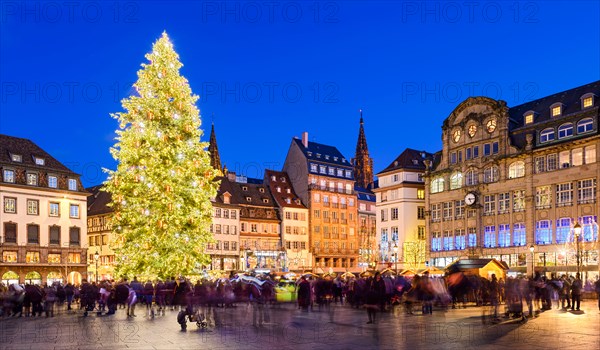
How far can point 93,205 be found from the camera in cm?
9112

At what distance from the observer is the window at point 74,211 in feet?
221

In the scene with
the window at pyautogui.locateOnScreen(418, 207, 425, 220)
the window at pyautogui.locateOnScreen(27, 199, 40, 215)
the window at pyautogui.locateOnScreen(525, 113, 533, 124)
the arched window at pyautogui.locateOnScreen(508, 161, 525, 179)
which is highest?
the window at pyautogui.locateOnScreen(525, 113, 533, 124)

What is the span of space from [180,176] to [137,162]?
2.28 meters

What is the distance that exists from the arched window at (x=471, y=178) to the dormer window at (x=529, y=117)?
7.58 m

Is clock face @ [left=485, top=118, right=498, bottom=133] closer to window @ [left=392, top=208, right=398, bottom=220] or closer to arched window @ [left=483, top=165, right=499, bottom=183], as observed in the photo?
arched window @ [left=483, top=165, right=499, bottom=183]

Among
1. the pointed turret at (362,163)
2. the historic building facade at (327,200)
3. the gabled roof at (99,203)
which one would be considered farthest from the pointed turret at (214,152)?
the pointed turret at (362,163)

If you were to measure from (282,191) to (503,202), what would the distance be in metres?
41.6

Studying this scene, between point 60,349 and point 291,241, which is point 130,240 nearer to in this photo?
point 60,349

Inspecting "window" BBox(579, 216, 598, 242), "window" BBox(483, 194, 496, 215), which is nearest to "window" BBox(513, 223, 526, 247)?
"window" BBox(483, 194, 496, 215)

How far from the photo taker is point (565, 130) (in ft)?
198

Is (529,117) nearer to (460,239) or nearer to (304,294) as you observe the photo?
(460,239)

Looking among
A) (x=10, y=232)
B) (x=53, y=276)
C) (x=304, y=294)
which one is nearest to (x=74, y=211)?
(x=53, y=276)

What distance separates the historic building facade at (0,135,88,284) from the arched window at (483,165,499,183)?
41.8 meters

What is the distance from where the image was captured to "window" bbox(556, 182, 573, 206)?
194 feet
